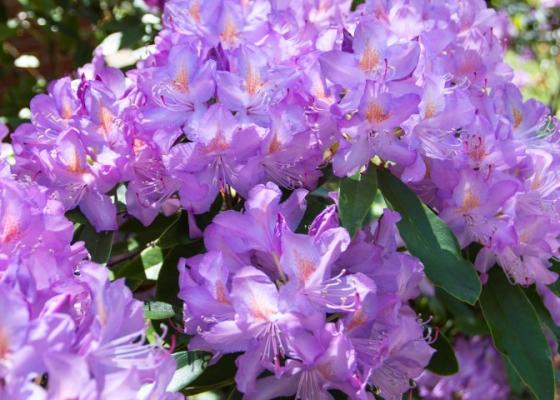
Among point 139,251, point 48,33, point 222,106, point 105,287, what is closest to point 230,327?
point 105,287

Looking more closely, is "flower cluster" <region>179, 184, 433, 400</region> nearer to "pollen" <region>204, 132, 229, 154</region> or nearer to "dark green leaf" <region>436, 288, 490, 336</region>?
"pollen" <region>204, 132, 229, 154</region>

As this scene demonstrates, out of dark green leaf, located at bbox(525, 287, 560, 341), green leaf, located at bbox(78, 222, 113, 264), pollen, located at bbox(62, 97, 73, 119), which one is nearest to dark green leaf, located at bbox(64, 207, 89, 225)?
green leaf, located at bbox(78, 222, 113, 264)

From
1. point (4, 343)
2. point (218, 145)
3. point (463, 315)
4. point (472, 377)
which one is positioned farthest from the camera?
point (472, 377)

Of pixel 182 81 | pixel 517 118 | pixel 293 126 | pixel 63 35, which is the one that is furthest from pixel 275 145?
pixel 63 35

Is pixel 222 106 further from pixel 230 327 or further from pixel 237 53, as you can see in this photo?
pixel 230 327

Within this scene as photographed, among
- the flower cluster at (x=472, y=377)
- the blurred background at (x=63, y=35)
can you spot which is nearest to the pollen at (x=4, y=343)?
the blurred background at (x=63, y=35)

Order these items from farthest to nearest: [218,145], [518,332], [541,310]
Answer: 1. [541,310]
2. [518,332]
3. [218,145]

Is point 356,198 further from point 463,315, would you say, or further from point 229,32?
point 463,315
